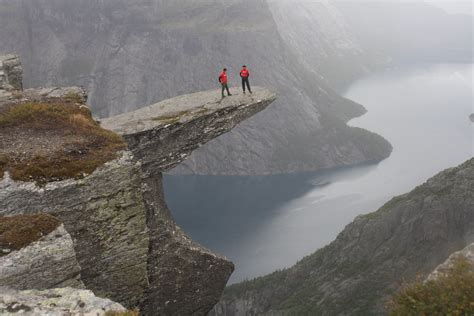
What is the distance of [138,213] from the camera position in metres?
30.3

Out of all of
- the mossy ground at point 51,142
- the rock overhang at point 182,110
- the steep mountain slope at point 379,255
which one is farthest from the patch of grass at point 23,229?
the steep mountain slope at point 379,255

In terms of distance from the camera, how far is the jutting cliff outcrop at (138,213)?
2661 cm

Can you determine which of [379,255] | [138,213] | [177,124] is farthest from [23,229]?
[379,255]

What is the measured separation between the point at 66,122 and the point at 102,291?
1280cm

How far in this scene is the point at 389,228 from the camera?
129500mm

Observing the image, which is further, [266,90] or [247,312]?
[247,312]

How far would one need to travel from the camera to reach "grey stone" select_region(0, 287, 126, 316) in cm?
1717

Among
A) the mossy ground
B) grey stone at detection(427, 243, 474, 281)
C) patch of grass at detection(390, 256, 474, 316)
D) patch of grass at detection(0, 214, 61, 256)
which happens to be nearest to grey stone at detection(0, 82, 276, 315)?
the mossy ground

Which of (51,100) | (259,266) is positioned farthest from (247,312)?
(51,100)

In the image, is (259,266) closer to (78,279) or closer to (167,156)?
(167,156)

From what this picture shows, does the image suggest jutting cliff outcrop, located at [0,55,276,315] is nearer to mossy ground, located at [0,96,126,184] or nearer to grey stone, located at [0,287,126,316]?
mossy ground, located at [0,96,126,184]

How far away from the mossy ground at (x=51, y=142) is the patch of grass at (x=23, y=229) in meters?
3.24

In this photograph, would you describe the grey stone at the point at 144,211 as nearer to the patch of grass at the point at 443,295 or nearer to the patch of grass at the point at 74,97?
the patch of grass at the point at 74,97

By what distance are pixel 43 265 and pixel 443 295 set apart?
1971 cm
